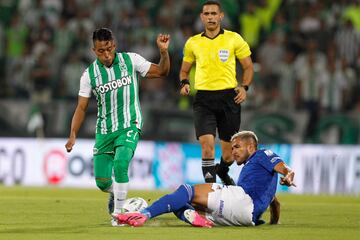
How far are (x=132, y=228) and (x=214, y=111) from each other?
11.1ft

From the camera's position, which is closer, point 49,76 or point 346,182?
point 346,182

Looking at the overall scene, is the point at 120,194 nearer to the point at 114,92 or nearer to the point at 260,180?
the point at 114,92

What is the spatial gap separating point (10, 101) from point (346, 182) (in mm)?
6920

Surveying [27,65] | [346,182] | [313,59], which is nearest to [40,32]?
[27,65]

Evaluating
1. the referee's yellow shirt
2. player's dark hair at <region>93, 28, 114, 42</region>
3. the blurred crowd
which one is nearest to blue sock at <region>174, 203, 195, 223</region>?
player's dark hair at <region>93, 28, 114, 42</region>

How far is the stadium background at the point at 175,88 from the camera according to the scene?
20000mm

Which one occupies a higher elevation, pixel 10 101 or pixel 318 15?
pixel 318 15

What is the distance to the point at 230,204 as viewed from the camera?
10438 millimetres

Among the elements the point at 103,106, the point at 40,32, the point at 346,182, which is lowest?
the point at 346,182

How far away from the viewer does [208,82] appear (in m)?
13.4

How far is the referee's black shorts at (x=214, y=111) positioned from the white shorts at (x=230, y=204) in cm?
276

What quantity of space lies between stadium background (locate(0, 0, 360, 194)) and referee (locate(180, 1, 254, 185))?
21.0 feet

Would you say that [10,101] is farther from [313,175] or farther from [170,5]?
[313,175]

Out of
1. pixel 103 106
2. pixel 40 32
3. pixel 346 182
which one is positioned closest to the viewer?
pixel 103 106
